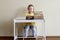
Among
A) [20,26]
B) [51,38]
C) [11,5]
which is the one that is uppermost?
[11,5]

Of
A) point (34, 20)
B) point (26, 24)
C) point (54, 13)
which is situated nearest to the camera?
point (34, 20)

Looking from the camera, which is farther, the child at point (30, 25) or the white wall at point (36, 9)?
the white wall at point (36, 9)

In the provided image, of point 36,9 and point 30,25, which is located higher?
point 36,9

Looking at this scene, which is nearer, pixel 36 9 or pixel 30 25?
pixel 30 25

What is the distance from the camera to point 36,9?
9.24 feet

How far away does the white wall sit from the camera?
110 inches

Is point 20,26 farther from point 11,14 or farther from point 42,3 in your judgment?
point 42,3

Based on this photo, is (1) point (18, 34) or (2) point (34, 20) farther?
(1) point (18, 34)

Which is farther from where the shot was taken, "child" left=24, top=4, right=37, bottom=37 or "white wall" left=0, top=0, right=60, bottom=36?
"white wall" left=0, top=0, right=60, bottom=36

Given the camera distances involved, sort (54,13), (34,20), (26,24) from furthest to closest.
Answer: (54,13) < (26,24) < (34,20)

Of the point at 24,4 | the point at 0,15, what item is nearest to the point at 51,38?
the point at 24,4

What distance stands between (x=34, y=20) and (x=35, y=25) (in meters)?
0.26

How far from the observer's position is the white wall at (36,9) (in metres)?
2.81

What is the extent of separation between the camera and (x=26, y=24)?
2.65 meters
